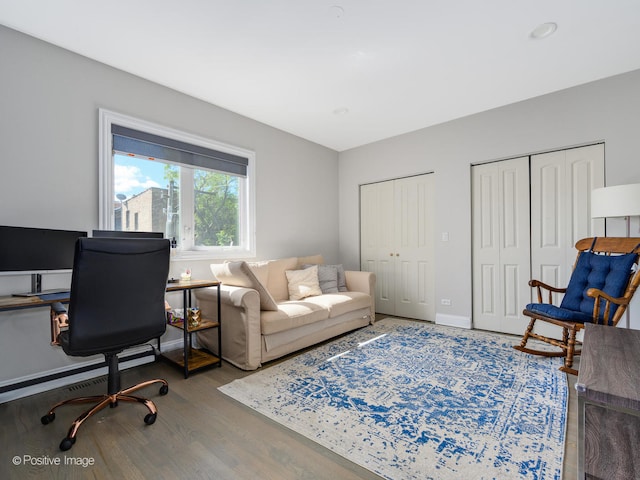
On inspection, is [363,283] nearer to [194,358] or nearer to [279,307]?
[279,307]

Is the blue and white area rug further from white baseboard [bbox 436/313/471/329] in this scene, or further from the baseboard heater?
the baseboard heater

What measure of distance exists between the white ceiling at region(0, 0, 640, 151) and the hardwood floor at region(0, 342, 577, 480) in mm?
2597

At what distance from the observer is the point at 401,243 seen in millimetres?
4391

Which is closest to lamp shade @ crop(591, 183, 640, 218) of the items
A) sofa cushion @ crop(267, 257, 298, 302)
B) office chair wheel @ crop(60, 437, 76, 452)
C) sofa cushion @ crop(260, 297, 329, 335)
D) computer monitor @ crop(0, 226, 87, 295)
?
sofa cushion @ crop(260, 297, 329, 335)

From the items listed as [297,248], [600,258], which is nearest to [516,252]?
[600,258]

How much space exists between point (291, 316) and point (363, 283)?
144 centimetres

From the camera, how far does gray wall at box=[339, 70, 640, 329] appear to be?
2852mm

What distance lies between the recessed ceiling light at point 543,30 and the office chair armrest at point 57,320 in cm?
363

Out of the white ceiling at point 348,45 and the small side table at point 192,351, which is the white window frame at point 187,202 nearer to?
the white ceiling at point 348,45

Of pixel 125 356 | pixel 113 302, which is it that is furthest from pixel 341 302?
pixel 113 302

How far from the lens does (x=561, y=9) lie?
2037 millimetres

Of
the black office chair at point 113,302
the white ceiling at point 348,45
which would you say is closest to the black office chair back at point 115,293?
the black office chair at point 113,302

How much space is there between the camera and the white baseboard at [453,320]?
3.74m

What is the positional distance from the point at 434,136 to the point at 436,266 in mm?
1704
